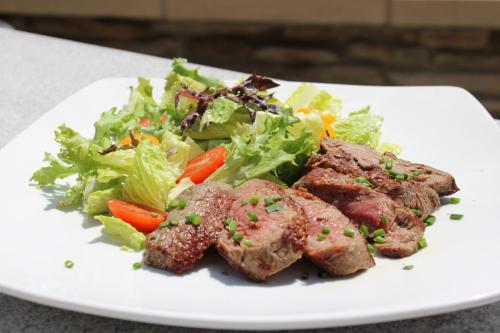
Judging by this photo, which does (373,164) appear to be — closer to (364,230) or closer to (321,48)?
(364,230)

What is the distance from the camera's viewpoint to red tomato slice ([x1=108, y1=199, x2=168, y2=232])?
272cm

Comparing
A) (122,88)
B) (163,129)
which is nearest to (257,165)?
(163,129)

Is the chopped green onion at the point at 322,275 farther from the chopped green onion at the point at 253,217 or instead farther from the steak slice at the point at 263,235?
the chopped green onion at the point at 253,217

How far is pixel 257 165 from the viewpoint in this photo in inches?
116

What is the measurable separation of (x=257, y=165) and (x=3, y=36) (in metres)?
3.74

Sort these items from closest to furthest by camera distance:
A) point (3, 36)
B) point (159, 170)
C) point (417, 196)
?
point (417, 196)
point (159, 170)
point (3, 36)

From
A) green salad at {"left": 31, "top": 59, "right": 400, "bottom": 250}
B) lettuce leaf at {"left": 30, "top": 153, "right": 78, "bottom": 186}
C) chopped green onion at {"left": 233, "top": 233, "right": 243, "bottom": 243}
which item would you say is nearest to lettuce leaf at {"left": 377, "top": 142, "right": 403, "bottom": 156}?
green salad at {"left": 31, "top": 59, "right": 400, "bottom": 250}

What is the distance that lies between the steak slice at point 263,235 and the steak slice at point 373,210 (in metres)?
0.24

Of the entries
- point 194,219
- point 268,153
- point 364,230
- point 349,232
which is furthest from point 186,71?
point 349,232

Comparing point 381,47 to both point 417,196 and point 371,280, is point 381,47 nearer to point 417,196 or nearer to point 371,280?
point 417,196

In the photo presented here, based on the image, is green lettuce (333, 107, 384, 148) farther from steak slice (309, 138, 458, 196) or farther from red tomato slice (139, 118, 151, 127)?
red tomato slice (139, 118, 151, 127)

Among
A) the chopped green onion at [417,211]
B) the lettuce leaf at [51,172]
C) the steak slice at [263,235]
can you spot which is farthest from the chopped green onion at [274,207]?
the lettuce leaf at [51,172]

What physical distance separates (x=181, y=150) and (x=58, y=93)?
1933 millimetres

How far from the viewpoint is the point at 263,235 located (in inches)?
93.0
